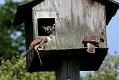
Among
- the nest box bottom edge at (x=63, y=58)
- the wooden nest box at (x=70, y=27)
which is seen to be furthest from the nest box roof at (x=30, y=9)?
the nest box bottom edge at (x=63, y=58)

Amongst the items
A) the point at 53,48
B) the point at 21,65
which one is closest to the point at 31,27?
the point at 53,48

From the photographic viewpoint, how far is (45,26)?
34.4ft

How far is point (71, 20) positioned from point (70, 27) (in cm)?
13

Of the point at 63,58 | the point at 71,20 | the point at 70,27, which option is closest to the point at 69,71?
the point at 63,58

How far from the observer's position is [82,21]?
988 cm

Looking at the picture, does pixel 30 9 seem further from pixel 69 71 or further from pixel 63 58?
pixel 69 71

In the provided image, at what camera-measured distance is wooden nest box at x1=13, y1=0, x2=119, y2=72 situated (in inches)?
380

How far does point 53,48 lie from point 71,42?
334 millimetres

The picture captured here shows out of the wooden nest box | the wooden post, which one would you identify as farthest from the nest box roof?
the wooden post

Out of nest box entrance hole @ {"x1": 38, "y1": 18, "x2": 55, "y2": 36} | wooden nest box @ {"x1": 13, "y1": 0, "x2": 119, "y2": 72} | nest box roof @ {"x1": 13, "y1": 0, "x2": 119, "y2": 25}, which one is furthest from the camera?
nest box roof @ {"x1": 13, "y1": 0, "x2": 119, "y2": 25}

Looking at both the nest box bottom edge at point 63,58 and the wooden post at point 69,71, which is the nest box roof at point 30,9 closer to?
the nest box bottom edge at point 63,58

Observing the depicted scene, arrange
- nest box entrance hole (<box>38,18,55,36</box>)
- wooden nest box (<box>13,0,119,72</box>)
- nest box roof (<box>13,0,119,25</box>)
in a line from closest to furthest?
wooden nest box (<box>13,0,119,72</box>) < nest box entrance hole (<box>38,18,55,36</box>) < nest box roof (<box>13,0,119,25</box>)

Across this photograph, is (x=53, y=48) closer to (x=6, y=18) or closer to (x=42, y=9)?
(x=42, y=9)

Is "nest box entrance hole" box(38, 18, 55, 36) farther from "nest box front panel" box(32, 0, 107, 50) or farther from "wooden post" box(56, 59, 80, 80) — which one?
"wooden post" box(56, 59, 80, 80)
